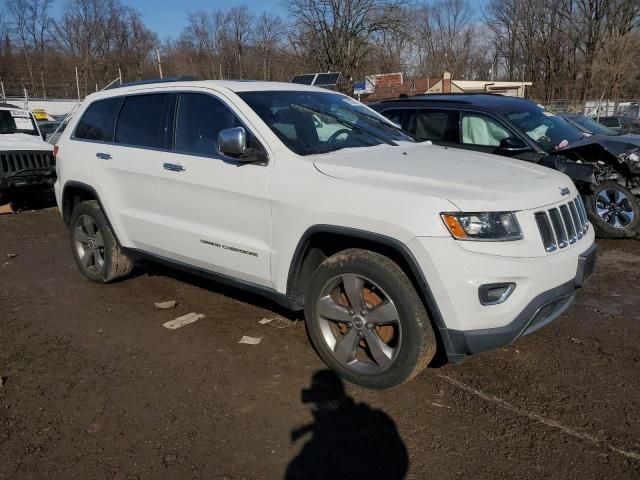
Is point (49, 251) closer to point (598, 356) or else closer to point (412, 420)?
point (412, 420)

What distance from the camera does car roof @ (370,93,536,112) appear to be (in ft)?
23.2

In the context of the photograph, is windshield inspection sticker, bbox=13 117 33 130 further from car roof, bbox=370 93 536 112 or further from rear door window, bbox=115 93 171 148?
rear door window, bbox=115 93 171 148

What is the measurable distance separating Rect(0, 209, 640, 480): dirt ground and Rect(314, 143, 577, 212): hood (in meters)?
1.17

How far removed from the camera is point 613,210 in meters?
6.84

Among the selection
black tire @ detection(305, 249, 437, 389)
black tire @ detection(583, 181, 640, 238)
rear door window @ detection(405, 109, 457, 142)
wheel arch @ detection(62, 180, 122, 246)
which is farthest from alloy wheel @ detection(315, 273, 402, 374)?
black tire @ detection(583, 181, 640, 238)

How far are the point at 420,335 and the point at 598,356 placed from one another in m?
1.57

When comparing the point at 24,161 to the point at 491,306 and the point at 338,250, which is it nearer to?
the point at 338,250

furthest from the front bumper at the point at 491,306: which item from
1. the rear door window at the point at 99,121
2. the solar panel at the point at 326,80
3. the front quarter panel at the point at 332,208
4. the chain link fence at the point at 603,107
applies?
the chain link fence at the point at 603,107

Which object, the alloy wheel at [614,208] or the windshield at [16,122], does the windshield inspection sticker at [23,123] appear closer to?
the windshield at [16,122]

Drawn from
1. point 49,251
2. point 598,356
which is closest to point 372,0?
point 49,251

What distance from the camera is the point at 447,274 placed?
2850 millimetres

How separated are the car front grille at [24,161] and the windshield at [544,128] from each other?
27.1 ft

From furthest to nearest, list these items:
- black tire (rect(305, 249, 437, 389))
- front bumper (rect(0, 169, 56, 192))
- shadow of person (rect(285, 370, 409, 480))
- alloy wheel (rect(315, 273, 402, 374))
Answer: front bumper (rect(0, 169, 56, 192)) < alloy wheel (rect(315, 273, 402, 374)) < black tire (rect(305, 249, 437, 389)) < shadow of person (rect(285, 370, 409, 480))

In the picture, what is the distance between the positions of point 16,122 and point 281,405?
1043cm
